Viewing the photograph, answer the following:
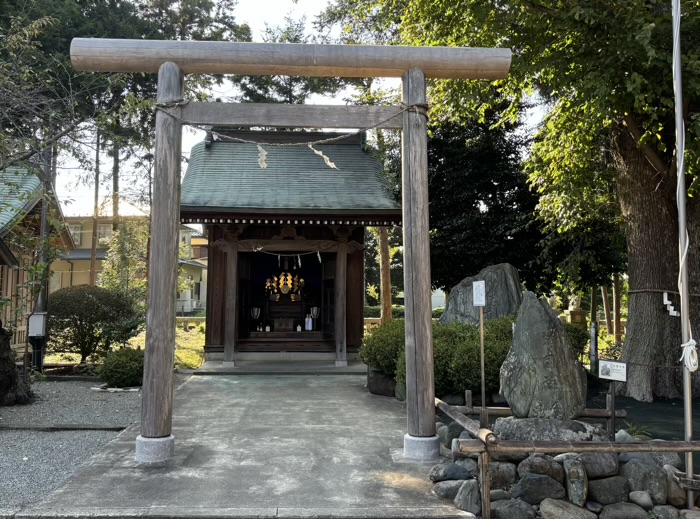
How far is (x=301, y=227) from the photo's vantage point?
1269cm

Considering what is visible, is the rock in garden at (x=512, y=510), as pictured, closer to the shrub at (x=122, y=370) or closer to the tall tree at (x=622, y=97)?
the tall tree at (x=622, y=97)

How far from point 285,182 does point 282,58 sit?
7.88 meters

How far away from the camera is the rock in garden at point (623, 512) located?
4.13 m

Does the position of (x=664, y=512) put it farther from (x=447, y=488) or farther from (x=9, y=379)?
(x=9, y=379)

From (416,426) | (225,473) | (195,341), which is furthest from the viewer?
(195,341)

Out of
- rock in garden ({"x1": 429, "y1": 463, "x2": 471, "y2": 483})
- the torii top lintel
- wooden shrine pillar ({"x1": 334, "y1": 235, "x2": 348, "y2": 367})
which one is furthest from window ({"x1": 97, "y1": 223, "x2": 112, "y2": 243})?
rock in garden ({"x1": 429, "y1": 463, "x2": 471, "y2": 483})

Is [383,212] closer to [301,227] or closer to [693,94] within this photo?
[301,227]

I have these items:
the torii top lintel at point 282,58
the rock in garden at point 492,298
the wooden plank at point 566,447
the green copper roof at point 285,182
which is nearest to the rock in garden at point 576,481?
the wooden plank at point 566,447

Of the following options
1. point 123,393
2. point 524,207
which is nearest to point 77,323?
point 123,393

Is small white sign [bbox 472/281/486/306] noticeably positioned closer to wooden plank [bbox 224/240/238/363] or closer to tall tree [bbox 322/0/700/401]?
tall tree [bbox 322/0/700/401]

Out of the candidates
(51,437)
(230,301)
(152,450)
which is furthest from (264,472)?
(230,301)

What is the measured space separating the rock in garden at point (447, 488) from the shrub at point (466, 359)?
2560mm

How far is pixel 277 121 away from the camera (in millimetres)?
5633

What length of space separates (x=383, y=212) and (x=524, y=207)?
5.33m
